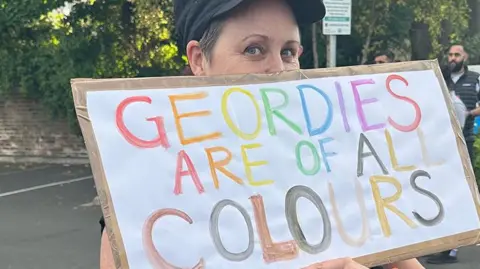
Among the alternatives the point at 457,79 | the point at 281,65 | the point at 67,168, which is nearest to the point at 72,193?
the point at 67,168

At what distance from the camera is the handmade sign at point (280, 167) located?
1401 millimetres

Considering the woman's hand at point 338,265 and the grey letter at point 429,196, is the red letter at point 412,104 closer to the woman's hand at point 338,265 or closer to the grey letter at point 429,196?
the grey letter at point 429,196

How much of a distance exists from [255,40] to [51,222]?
6.82m

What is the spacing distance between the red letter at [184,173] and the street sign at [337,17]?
5142 millimetres

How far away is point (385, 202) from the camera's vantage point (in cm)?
162

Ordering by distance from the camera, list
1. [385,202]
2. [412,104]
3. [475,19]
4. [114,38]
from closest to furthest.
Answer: [385,202], [412,104], [114,38], [475,19]

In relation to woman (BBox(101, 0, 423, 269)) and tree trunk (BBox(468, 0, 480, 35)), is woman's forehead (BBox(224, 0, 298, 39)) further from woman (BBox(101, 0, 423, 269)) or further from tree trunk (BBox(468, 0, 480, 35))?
tree trunk (BBox(468, 0, 480, 35))

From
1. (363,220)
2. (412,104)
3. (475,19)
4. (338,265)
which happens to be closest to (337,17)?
(412,104)

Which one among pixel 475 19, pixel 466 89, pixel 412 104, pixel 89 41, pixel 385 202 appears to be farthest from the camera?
pixel 475 19

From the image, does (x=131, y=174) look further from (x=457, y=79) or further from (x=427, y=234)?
(x=457, y=79)

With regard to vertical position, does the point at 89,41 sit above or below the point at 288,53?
above

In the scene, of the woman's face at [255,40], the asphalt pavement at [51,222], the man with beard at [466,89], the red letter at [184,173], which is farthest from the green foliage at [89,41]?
the red letter at [184,173]

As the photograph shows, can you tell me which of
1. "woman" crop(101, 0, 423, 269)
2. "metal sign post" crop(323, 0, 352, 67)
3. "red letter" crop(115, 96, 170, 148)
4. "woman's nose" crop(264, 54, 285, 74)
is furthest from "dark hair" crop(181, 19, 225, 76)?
"metal sign post" crop(323, 0, 352, 67)

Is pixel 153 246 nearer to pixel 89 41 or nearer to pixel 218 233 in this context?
pixel 218 233
